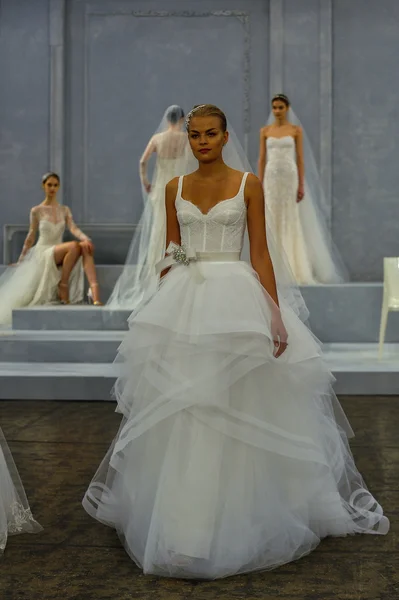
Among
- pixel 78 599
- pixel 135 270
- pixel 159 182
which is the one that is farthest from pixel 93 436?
pixel 159 182

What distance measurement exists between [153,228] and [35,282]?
1565 millimetres

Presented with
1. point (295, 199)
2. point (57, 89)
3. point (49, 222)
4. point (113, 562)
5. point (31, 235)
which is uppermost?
point (57, 89)

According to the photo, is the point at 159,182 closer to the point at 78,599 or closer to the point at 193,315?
the point at 193,315

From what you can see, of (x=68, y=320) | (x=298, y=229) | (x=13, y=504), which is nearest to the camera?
(x=13, y=504)

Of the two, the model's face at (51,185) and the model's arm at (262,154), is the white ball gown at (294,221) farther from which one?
the model's face at (51,185)

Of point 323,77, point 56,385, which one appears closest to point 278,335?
point 56,385

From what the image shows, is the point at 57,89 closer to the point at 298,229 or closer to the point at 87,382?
the point at 298,229

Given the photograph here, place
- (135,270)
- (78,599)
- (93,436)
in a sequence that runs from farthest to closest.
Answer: (135,270)
(93,436)
(78,599)

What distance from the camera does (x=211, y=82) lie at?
458 inches

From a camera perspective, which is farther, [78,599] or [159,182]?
[159,182]

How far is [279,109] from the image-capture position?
8.00 meters

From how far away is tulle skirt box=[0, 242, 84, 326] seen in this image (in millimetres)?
8367

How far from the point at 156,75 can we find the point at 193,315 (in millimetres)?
9818

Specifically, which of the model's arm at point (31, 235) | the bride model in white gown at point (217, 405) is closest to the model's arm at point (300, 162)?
the model's arm at point (31, 235)
